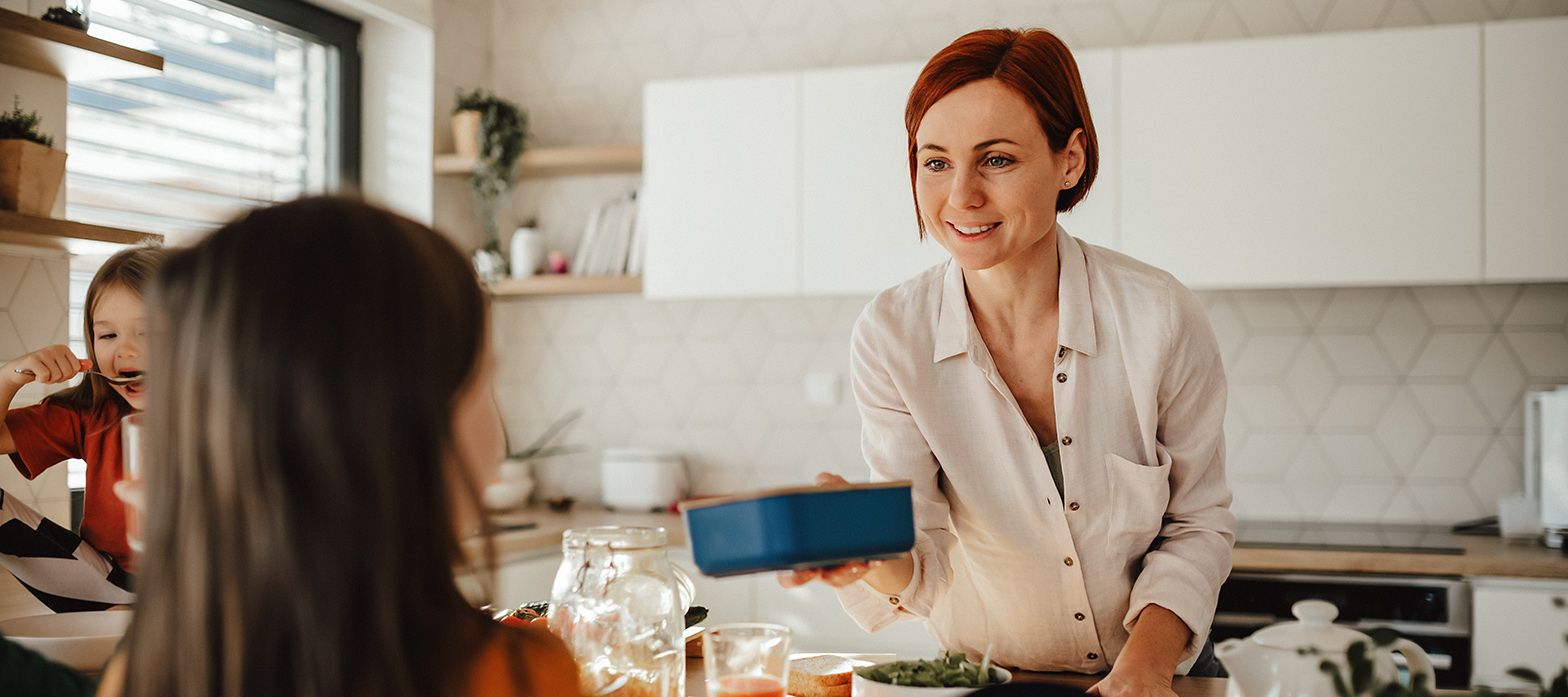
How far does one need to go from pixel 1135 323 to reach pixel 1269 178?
1416 mm

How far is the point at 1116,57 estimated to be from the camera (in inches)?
103

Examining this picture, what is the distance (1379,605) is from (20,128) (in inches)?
112

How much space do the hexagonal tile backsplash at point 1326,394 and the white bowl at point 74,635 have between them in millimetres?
2143

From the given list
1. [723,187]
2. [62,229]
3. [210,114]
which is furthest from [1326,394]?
[210,114]

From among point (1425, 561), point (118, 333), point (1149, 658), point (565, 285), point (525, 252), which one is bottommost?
point (1425, 561)

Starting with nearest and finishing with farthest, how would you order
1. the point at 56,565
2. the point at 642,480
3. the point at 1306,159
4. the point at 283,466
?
the point at 283,466, the point at 56,565, the point at 1306,159, the point at 642,480

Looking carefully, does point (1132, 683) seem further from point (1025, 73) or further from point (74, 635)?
point (74, 635)

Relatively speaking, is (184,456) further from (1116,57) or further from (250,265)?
(1116,57)

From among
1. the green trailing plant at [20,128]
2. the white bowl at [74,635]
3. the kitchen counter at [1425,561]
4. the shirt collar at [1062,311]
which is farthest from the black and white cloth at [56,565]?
the kitchen counter at [1425,561]

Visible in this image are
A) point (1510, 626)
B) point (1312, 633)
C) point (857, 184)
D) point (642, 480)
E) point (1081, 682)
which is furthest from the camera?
point (642, 480)

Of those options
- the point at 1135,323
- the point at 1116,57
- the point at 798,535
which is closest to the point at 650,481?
the point at 1116,57

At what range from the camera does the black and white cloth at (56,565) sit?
4.91 ft

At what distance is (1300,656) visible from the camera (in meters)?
0.85

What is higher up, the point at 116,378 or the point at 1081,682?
the point at 116,378
